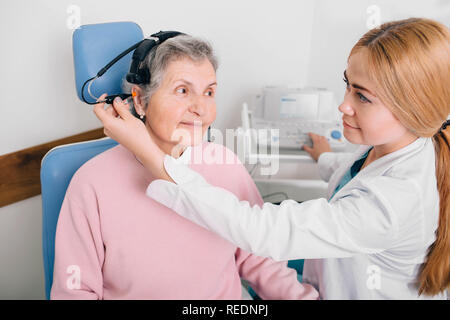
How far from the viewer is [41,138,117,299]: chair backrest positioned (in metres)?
1.04

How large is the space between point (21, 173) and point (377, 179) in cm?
121

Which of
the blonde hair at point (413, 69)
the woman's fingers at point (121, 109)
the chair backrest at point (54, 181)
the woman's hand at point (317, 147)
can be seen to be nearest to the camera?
the blonde hair at point (413, 69)

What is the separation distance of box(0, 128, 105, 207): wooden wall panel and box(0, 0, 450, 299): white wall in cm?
4

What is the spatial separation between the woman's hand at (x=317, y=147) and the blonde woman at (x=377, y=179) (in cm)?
59

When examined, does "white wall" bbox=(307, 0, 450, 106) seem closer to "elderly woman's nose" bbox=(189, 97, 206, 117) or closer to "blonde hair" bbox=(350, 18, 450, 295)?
"blonde hair" bbox=(350, 18, 450, 295)

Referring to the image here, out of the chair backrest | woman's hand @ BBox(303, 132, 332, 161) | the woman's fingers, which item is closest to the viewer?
the woman's fingers

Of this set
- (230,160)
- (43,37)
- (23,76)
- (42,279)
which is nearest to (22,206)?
(42,279)

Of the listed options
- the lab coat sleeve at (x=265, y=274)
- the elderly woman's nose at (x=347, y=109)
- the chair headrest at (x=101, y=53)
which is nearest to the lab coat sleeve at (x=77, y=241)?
the chair headrest at (x=101, y=53)

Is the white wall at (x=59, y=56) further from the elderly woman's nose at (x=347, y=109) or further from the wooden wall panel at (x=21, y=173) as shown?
the elderly woman's nose at (x=347, y=109)

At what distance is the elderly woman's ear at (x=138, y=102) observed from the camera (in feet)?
3.42

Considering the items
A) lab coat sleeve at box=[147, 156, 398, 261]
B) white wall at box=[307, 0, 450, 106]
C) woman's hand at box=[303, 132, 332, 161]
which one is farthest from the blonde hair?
white wall at box=[307, 0, 450, 106]

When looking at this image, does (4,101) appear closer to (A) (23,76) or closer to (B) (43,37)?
(A) (23,76)

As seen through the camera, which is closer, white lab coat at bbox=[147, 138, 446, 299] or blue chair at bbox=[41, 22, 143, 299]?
white lab coat at bbox=[147, 138, 446, 299]

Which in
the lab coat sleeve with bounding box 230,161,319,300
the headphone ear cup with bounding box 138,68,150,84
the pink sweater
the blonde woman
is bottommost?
the lab coat sleeve with bounding box 230,161,319,300
